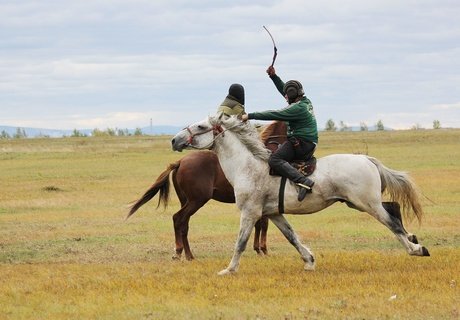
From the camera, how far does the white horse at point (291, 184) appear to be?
40.3 ft

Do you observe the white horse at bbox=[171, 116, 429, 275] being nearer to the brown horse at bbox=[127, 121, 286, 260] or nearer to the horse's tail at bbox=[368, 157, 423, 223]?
the horse's tail at bbox=[368, 157, 423, 223]

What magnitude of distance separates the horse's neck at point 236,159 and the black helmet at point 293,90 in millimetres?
994

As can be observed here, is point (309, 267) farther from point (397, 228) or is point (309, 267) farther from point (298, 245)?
point (397, 228)

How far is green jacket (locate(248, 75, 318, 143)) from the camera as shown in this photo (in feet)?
40.1

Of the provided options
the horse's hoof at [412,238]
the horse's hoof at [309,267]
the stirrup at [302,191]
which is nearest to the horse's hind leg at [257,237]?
the horse's hoof at [309,267]

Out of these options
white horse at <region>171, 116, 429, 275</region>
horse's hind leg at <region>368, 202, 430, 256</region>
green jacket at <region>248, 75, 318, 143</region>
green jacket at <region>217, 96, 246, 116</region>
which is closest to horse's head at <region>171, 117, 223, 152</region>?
white horse at <region>171, 116, 429, 275</region>

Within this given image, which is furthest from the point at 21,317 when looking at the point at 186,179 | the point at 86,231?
the point at 86,231

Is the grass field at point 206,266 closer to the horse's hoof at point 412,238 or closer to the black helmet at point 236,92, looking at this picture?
the horse's hoof at point 412,238

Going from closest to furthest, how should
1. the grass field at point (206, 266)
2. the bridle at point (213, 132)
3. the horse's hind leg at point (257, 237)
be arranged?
the grass field at point (206, 266) → the bridle at point (213, 132) → the horse's hind leg at point (257, 237)

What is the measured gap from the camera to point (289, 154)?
1245 cm

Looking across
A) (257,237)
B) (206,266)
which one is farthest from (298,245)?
(257,237)

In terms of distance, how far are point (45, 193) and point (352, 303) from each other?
22.5 metres

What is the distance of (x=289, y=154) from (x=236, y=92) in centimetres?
275

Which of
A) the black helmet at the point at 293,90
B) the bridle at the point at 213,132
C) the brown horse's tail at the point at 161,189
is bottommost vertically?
the brown horse's tail at the point at 161,189
